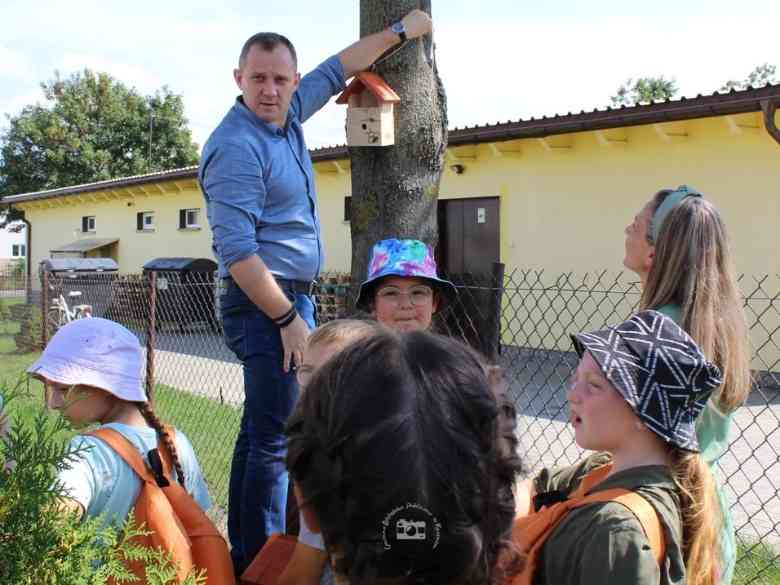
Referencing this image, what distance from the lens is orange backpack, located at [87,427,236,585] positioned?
1762 millimetres

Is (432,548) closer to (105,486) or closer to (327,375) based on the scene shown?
(327,375)

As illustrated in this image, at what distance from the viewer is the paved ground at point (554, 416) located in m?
4.91

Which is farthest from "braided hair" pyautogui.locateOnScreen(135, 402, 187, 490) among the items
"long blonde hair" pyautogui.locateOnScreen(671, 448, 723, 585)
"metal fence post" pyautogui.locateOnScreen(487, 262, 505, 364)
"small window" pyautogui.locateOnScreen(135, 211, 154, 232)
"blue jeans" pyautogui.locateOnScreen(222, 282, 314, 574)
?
"small window" pyautogui.locateOnScreen(135, 211, 154, 232)

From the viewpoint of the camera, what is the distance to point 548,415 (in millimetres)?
7590

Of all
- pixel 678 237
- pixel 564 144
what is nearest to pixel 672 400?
pixel 678 237

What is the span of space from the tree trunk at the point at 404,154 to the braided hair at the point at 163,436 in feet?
4.61

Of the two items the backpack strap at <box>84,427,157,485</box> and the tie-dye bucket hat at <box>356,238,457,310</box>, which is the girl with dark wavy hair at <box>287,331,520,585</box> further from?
the tie-dye bucket hat at <box>356,238,457,310</box>

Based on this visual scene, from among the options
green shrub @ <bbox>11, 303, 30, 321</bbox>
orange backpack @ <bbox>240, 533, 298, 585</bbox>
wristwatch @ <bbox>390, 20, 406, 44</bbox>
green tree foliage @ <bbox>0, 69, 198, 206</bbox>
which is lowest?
green shrub @ <bbox>11, 303, 30, 321</bbox>

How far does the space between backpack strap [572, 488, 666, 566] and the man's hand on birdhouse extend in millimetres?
2219

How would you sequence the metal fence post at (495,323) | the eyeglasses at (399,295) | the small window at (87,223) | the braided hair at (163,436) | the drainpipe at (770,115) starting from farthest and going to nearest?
the small window at (87,223), the drainpipe at (770,115), the metal fence post at (495,323), the eyeglasses at (399,295), the braided hair at (163,436)

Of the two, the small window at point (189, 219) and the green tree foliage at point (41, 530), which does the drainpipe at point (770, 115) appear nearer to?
the green tree foliage at point (41, 530)

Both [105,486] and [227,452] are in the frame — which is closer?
[105,486]

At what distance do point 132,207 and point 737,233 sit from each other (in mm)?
16127

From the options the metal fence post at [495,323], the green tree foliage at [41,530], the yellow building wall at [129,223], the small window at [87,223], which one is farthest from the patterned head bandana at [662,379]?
the small window at [87,223]
